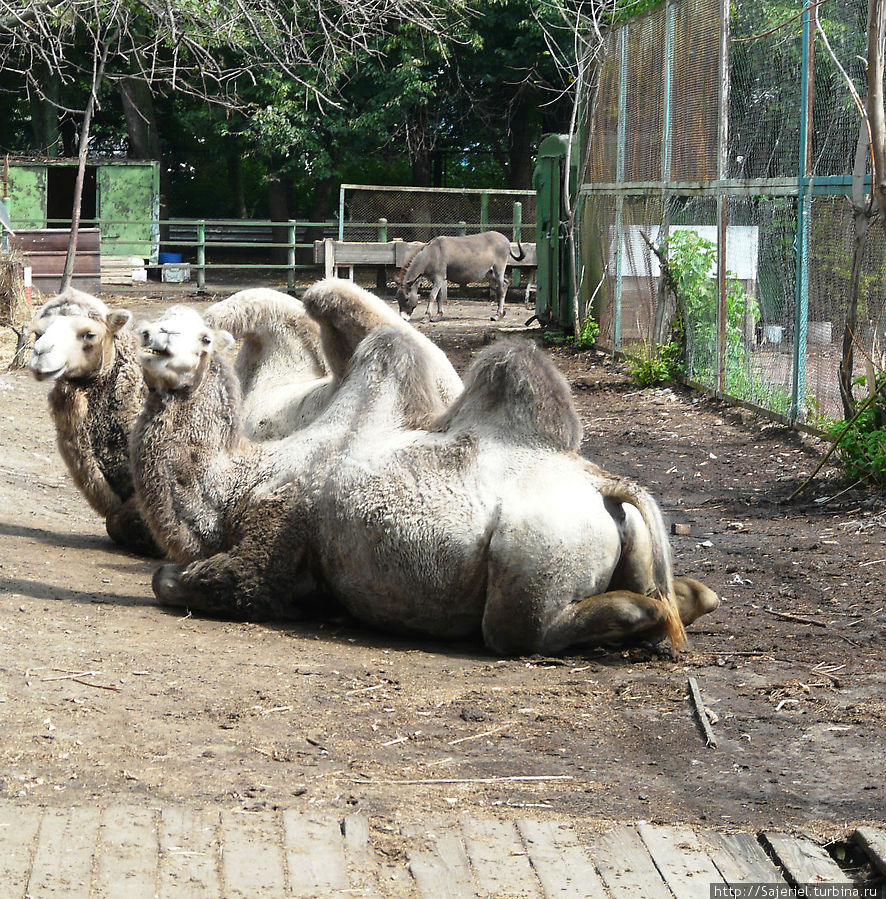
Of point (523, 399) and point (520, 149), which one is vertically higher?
point (520, 149)

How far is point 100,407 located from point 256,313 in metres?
0.98

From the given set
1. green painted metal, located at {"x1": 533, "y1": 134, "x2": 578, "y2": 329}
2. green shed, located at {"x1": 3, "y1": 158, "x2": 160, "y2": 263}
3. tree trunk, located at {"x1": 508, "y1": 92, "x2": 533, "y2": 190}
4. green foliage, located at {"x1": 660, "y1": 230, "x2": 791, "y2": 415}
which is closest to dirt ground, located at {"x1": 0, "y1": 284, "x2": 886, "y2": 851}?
green foliage, located at {"x1": 660, "y1": 230, "x2": 791, "y2": 415}

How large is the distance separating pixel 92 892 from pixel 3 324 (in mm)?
13505

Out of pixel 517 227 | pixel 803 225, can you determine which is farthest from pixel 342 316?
pixel 517 227

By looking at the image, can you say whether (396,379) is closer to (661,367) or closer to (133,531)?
(133,531)

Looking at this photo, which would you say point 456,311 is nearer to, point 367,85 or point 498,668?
point 367,85

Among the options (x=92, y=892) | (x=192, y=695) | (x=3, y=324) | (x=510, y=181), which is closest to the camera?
(x=92, y=892)

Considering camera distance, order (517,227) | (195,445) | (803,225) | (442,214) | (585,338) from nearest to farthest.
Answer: (195,445) → (803,225) → (585,338) → (517,227) → (442,214)

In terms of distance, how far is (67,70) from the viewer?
28719 millimetres

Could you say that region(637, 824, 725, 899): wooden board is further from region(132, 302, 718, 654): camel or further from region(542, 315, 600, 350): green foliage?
region(542, 315, 600, 350): green foliage

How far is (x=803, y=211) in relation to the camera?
9.70 meters

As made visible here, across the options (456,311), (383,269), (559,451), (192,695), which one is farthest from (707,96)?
(383,269)

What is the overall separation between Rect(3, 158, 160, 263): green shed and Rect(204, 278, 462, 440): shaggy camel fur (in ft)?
77.7

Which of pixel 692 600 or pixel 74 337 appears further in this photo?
pixel 74 337
